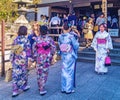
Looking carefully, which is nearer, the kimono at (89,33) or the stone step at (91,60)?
the stone step at (91,60)

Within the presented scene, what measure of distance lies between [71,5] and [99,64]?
26.8 ft

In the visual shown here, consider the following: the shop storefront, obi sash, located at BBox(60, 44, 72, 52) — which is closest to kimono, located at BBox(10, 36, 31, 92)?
obi sash, located at BBox(60, 44, 72, 52)

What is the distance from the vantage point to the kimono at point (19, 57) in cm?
616

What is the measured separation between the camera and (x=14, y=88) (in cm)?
625

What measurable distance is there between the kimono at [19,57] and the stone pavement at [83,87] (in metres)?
0.47

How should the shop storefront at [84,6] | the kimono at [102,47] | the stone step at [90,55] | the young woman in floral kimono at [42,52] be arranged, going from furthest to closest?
the shop storefront at [84,6]
the stone step at [90,55]
the kimono at [102,47]
the young woman in floral kimono at [42,52]

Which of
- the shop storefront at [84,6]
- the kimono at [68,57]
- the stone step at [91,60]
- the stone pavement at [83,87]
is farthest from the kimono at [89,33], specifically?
the kimono at [68,57]

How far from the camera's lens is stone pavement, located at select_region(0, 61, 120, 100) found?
19.9 feet

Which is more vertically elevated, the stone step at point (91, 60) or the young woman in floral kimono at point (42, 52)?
the young woman in floral kimono at point (42, 52)

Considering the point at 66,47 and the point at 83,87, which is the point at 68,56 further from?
the point at 83,87

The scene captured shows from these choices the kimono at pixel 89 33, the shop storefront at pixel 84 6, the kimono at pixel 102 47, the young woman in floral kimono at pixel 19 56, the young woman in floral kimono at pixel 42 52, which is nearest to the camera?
the young woman in floral kimono at pixel 42 52

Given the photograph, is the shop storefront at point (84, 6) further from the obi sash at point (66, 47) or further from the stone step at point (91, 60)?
the obi sash at point (66, 47)

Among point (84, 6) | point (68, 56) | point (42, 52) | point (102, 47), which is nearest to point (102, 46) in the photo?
point (102, 47)

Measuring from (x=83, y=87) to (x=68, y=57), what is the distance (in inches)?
44.5
